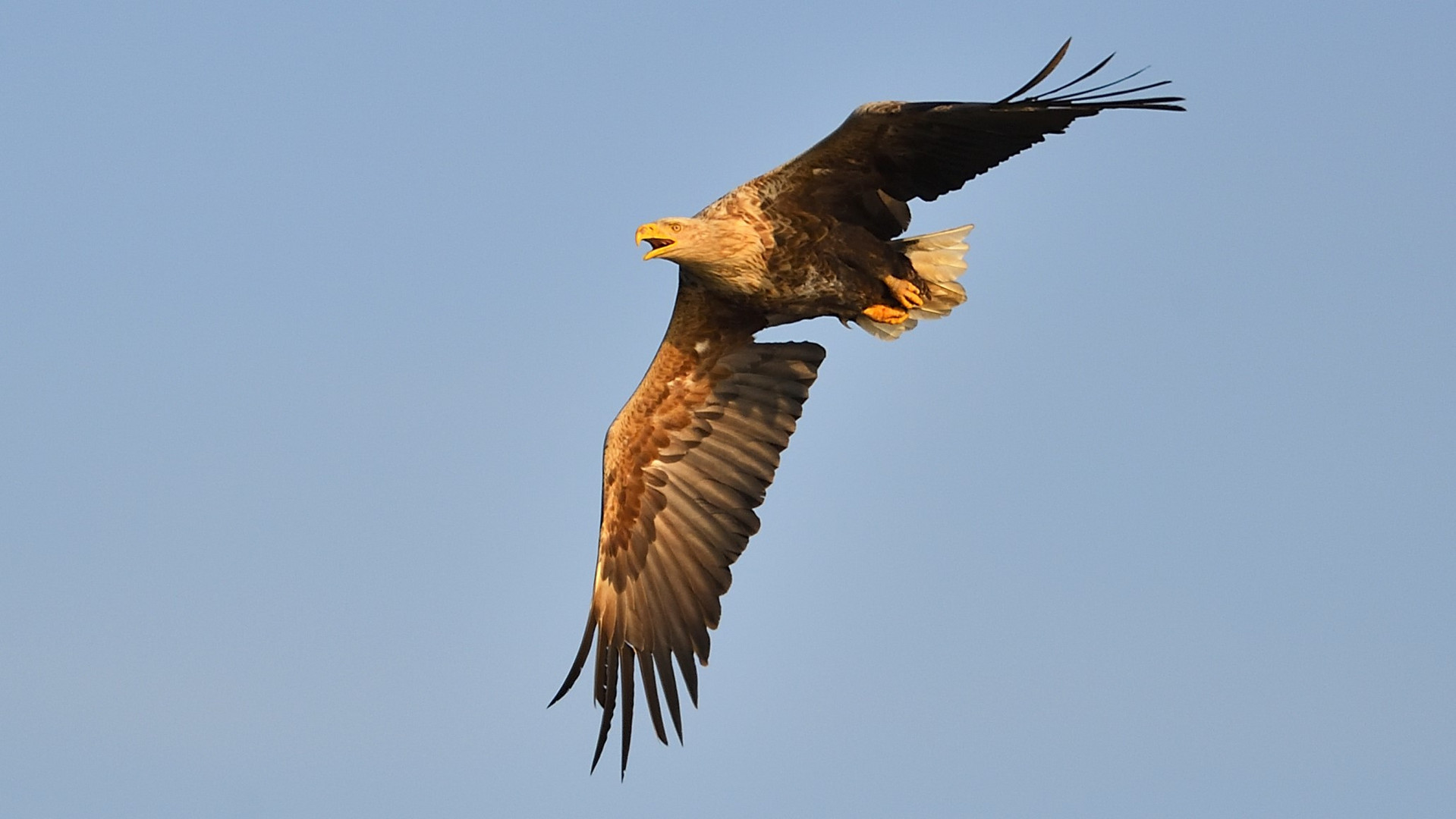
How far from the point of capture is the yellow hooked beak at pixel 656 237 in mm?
10906

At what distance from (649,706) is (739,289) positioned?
2428mm

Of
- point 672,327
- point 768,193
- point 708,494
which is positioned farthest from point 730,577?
point 768,193

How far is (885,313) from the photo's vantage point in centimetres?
1166

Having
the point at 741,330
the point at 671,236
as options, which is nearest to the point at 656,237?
the point at 671,236

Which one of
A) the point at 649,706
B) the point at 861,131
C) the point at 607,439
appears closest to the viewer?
the point at 861,131

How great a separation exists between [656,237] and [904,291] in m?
1.54

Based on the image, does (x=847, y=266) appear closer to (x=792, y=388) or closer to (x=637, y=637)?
(x=792, y=388)

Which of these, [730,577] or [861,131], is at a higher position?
[861,131]

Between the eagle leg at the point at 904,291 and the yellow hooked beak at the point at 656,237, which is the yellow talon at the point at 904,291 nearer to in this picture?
the eagle leg at the point at 904,291

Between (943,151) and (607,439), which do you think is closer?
(943,151)

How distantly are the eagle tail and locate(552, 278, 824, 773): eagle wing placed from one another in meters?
0.58

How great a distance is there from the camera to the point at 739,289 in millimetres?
11203

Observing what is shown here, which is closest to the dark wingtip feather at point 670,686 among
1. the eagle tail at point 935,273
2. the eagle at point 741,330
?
the eagle at point 741,330

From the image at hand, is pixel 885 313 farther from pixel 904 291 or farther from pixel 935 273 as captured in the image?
pixel 935 273
